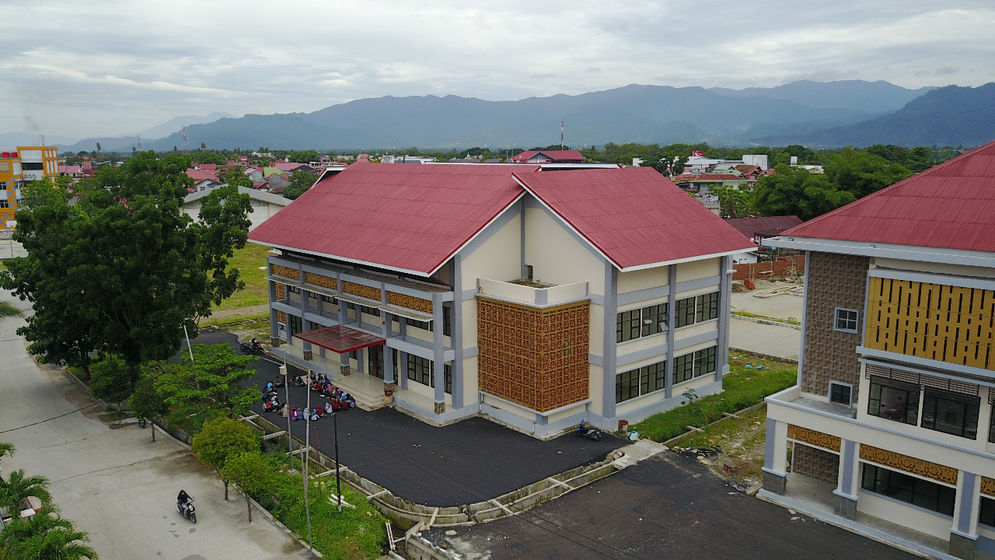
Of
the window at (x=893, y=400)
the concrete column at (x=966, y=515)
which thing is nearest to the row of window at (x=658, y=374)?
the window at (x=893, y=400)

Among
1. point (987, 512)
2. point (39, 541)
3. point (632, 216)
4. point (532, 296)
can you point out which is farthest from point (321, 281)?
point (987, 512)

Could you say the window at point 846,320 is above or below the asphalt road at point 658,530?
above

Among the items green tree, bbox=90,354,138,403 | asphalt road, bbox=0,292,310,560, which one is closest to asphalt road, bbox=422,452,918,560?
asphalt road, bbox=0,292,310,560

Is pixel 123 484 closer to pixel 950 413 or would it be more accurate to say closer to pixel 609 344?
pixel 609 344

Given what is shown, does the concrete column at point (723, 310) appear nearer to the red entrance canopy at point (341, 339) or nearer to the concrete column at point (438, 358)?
the concrete column at point (438, 358)

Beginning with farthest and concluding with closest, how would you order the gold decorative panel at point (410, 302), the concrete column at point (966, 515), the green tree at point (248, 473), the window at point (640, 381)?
the gold decorative panel at point (410, 302) → the window at point (640, 381) → the green tree at point (248, 473) → the concrete column at point (966, 515)

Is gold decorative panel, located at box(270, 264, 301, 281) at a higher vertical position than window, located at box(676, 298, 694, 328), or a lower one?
higher

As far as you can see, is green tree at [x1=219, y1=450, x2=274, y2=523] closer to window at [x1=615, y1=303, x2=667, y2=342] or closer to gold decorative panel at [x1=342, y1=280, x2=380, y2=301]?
gold decorative panel at [x1=342, y1=280, x2=380, y2=301]
